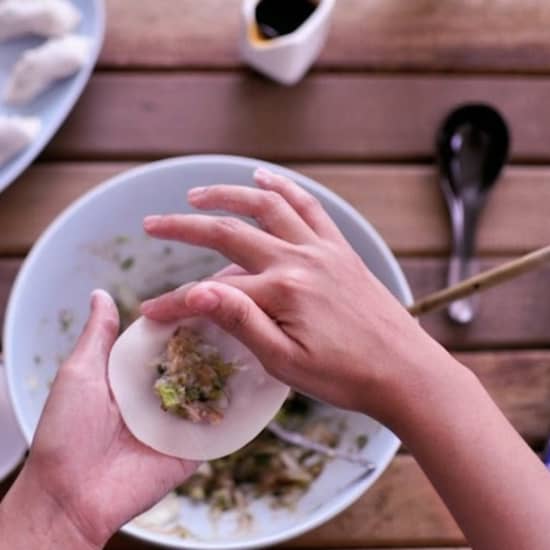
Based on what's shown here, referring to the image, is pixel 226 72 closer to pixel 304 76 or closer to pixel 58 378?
pixel 304 76

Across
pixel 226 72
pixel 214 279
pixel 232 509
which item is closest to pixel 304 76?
pixel 226 72

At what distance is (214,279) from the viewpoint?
74 centimetres

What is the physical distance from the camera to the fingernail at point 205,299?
68cm

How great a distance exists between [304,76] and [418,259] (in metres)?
0.24

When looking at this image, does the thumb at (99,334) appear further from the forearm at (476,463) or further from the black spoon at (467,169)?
the black spoon at (467,169)

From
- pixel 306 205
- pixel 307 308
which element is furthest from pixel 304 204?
pixel 307 308

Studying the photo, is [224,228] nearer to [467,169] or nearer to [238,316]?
[238,316]

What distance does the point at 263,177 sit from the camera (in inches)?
31.0

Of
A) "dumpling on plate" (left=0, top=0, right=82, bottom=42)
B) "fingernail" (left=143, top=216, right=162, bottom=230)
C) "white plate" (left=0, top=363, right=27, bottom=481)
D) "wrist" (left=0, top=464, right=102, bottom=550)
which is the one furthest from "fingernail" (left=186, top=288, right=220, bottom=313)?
"dumpling on plate" (left=0, top=0, right=82, bottom=42)

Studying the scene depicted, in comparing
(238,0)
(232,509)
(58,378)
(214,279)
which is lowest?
(232,509)

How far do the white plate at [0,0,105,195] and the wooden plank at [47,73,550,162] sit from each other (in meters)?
0.03

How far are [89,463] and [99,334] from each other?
11cm

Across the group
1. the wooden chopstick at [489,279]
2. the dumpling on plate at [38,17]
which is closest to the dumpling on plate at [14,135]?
the dumpling on plate at [38,17]

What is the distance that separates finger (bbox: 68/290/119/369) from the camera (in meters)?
0.78
